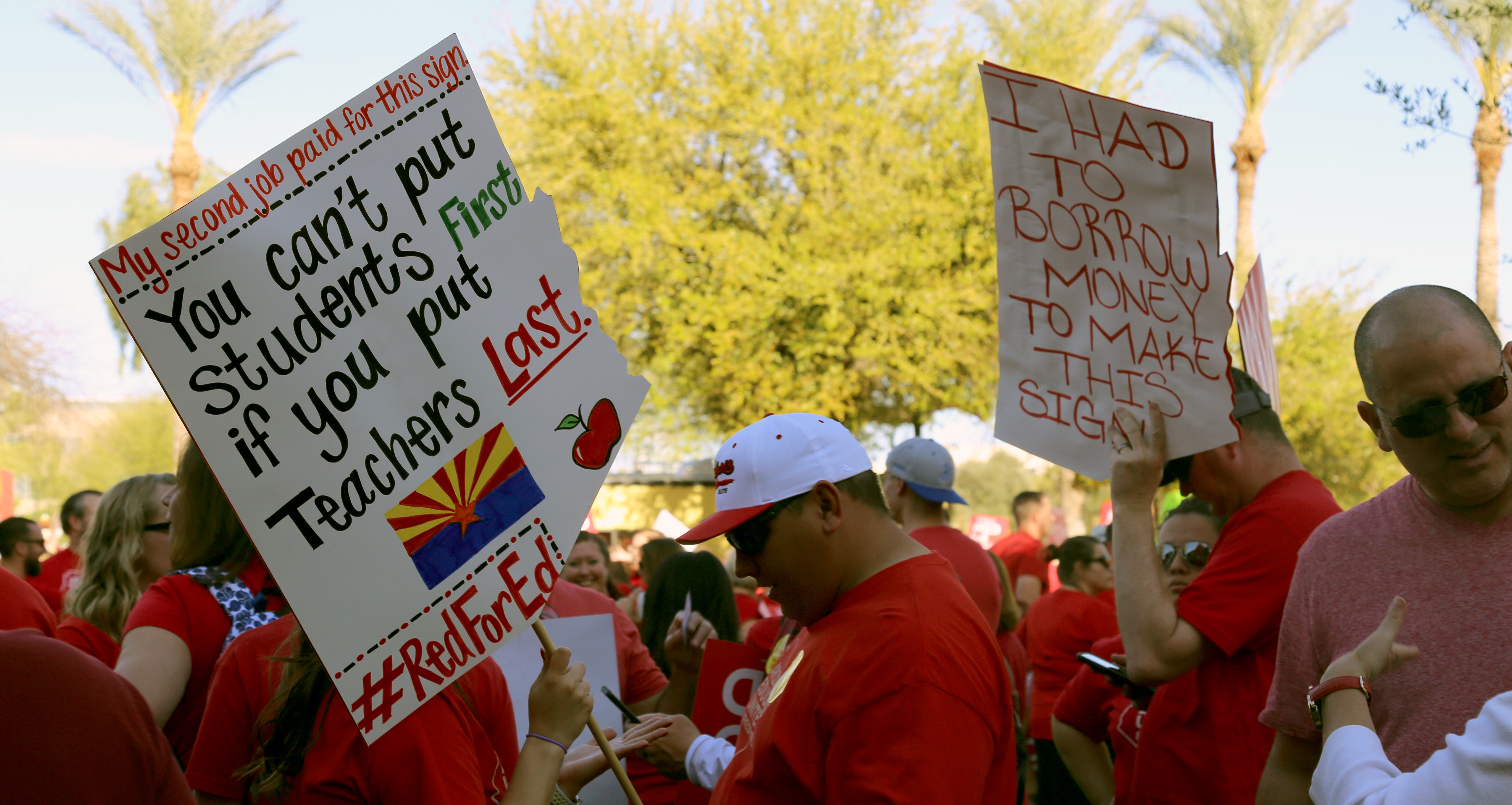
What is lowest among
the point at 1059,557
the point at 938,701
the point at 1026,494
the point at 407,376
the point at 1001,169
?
the point at 1026,494

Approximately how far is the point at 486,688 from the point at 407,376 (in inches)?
30.8

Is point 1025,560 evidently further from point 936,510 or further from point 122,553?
point 122,553

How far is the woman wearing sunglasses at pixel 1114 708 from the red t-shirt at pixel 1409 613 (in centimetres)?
106

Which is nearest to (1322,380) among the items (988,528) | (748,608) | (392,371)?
(988,528)

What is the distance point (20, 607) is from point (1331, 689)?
3.96 meters

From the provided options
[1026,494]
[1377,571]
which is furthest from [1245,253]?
[1377,571]

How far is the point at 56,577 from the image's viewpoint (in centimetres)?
870

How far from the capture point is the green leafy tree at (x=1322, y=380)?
88.4 ft

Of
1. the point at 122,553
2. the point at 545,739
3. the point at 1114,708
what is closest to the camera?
the point at 545,739

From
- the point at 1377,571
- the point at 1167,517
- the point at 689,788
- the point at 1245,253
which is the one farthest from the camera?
the point at 1245,253

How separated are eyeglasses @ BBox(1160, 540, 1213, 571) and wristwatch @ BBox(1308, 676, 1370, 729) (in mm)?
1684

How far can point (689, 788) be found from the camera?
12.5ft

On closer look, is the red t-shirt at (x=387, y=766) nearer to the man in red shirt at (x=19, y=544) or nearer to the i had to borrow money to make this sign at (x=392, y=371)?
the i had to borrow money to make this sign at (x=392, y=371)

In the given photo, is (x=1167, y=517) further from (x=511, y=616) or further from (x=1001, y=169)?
(x=511, y=616)
